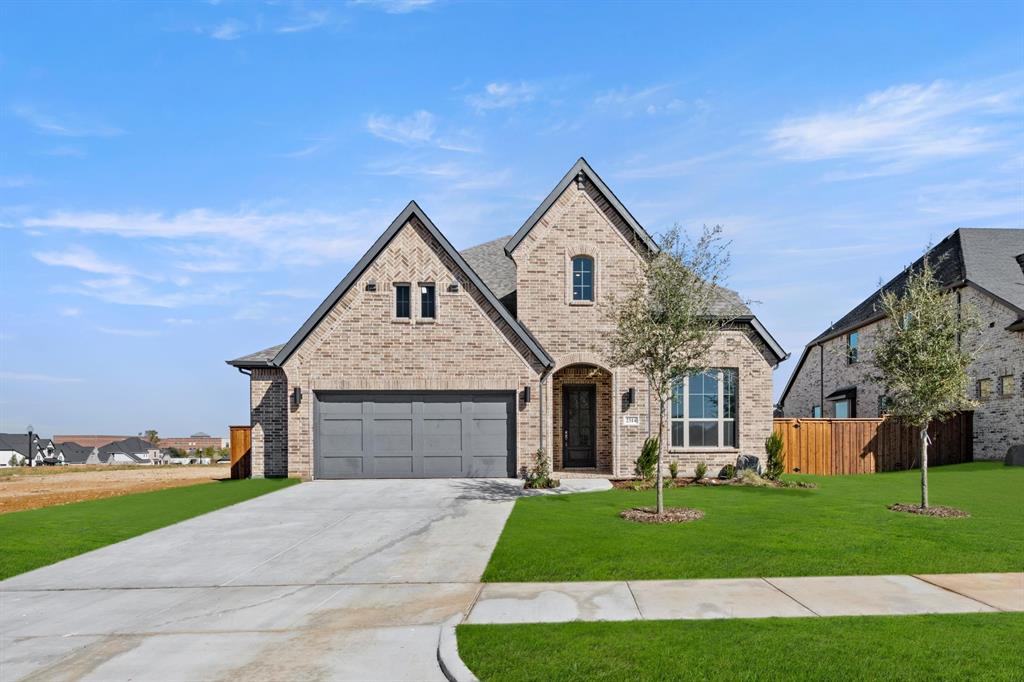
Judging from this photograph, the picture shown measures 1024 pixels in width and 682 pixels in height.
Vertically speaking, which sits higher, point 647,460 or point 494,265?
point 494,265

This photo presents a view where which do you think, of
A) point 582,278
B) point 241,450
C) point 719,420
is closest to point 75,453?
point 241,450

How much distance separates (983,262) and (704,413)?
16251 mm

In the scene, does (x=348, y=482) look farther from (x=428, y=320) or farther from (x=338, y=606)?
(x=338, y=606)

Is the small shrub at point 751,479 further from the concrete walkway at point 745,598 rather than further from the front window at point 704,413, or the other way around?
the concrete walkway at point 745,598

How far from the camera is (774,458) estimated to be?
19844 mm

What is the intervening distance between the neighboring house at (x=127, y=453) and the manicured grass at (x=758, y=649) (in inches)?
3894

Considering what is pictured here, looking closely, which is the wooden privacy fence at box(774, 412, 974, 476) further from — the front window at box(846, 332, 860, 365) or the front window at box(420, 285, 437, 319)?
the front window at box(420, 285, 437, 319)

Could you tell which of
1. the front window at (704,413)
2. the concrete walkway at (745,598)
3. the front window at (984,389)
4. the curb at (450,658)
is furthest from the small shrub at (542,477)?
the front window at (984,389)

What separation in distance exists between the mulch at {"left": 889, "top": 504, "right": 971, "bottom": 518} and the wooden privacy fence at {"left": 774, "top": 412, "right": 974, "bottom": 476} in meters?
7.78

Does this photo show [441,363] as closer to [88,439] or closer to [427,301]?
[427,301]

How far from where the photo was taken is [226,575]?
9.32 metres

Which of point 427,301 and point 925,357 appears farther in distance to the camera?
point 427,301

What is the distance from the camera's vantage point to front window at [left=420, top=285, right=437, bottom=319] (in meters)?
19.7

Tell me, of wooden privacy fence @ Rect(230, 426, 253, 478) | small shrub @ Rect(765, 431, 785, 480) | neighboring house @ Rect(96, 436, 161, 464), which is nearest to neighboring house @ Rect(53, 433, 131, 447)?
neighboring house @ Rect(96, 436, 161, 464)
